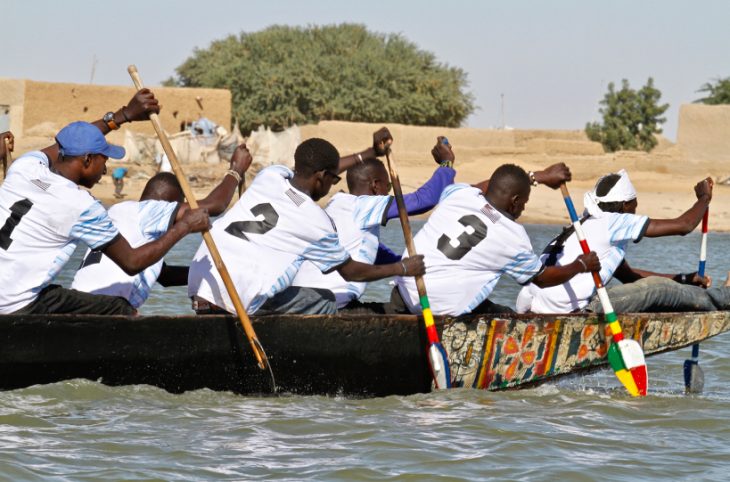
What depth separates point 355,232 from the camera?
26.6ft

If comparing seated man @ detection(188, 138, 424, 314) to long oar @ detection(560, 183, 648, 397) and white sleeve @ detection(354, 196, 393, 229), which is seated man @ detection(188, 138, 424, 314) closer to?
white sleeve @ detection(354, 196, 393, 229)

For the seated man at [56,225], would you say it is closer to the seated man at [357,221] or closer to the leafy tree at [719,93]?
the seated man at [357,221]

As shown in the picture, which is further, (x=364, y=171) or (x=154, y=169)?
(x=154, y=169)

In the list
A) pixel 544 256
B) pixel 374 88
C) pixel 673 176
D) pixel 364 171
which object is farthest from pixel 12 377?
pixel 374 88

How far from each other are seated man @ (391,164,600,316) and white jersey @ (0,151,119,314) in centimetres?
200

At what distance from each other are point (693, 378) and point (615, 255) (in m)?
1.20

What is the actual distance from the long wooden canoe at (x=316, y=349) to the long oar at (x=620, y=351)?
0.09 metres

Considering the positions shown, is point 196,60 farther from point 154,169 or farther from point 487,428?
point 487,428

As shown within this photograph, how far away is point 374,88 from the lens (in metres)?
42.7

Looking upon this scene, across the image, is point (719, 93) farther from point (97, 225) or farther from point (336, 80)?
point (97, 225)

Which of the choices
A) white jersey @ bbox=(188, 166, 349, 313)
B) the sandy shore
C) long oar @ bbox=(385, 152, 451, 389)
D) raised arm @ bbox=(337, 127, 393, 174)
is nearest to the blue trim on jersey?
white jersey @ bbox=(188, 166, 349, 313)

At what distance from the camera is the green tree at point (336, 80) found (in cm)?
4238

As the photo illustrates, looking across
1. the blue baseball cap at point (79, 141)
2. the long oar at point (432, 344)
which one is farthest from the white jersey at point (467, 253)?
the blue baseball cap at point (79, 141)

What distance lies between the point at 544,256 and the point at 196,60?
4425 cm
